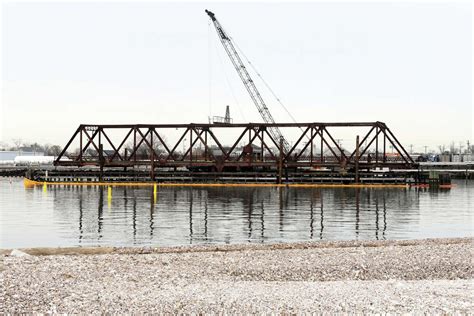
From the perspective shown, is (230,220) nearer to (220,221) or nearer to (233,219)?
(233,219)

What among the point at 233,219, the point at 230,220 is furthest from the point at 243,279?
A: the point at 233,219

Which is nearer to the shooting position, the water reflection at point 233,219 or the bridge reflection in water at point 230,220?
the bridge reflection in water at point 230,220

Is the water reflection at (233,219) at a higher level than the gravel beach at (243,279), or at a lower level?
lower

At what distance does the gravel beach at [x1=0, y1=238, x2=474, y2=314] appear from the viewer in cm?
1330

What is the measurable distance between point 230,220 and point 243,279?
1997 centimetres

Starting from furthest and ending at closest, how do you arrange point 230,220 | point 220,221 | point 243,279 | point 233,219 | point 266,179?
point 266,179 → point 233,219 → point 230,220 → point 220,221 → point 243,279

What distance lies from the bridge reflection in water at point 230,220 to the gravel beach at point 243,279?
5.82 metres

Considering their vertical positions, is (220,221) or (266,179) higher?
(266,179)

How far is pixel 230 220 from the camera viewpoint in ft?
121

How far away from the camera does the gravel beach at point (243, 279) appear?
1330 cm

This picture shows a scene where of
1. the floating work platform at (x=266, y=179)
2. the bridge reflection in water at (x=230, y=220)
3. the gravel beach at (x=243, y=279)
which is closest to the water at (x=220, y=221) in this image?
the bridge reflection in water at (x=230, y=220)

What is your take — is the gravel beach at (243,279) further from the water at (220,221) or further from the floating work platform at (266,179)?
the floating work platform at (266,179)

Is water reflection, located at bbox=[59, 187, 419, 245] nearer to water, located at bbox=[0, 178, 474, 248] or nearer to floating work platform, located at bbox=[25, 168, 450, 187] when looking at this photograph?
water, located at bbox=[0, 178, 474, 248]

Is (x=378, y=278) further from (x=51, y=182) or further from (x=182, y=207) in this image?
(x=51, y=182)
